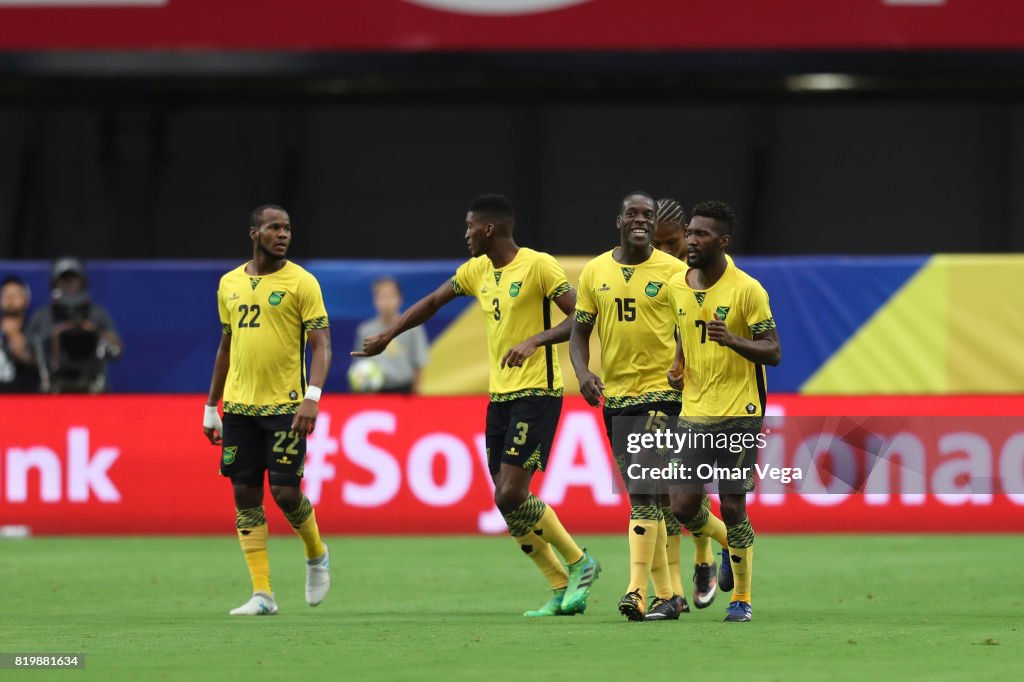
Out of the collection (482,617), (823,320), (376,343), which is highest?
(823,320)

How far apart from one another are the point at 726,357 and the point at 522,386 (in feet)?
4.47

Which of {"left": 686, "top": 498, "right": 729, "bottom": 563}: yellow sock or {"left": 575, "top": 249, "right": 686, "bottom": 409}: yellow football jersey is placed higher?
{"left": 575, "top": 249, "right": 686, "bottom": 409}: yellow football jersey

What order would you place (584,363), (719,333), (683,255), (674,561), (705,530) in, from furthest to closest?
(683,255), (705,530), (674,561), (584,363), (719,333)

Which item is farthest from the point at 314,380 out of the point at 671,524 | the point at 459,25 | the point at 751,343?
the point at 459,25

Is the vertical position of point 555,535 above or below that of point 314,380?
below

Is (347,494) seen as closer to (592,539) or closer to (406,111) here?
(592,539)

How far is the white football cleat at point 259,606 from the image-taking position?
11.2 metres

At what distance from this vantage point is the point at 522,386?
11.0 metres

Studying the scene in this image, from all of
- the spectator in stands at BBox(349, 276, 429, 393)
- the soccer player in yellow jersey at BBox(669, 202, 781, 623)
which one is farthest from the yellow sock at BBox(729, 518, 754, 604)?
the spectator in stands at BBox(349, 276, 429, 393)

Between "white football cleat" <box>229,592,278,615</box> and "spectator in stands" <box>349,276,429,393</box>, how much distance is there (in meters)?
5.80

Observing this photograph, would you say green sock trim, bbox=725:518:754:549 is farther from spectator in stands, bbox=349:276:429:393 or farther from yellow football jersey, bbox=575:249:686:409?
spectator in stands, bbox=349:276:429:393

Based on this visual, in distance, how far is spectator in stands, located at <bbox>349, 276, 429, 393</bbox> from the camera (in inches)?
672

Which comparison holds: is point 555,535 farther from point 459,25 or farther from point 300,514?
point 459,25

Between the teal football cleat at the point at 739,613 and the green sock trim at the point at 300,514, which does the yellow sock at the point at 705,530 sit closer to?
the teal football cleat at the point at 739,613
